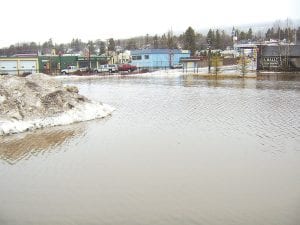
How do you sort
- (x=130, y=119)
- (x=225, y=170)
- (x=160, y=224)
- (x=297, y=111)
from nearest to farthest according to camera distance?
(x=160, y=224)
(x=225, y=170)
(x=130, y=119)
(x=297, y=111)

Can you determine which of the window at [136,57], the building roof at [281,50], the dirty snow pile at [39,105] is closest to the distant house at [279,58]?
the building roof at [281,50]

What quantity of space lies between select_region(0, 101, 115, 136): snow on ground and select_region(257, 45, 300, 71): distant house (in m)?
50.8

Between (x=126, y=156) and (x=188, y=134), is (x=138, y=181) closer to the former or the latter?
(x=126, y=156)

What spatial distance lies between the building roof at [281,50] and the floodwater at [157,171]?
162 ft

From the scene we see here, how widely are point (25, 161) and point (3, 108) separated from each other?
739 cm

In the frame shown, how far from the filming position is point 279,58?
242ft

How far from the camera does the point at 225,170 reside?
578 inches

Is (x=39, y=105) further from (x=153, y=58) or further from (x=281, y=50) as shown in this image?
(x=153, y=58)

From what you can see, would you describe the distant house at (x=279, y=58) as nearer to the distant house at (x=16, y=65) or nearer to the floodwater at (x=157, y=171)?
the distant house at (x=16, y=65)

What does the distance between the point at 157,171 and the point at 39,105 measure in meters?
12.2

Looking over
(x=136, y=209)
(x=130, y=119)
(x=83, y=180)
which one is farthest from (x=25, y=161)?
(x=130, y=119)

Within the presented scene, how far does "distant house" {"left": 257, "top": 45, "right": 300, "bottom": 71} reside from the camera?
236ft

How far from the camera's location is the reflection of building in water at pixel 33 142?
17.6 metres

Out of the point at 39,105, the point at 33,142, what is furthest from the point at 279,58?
the point at 33,142
